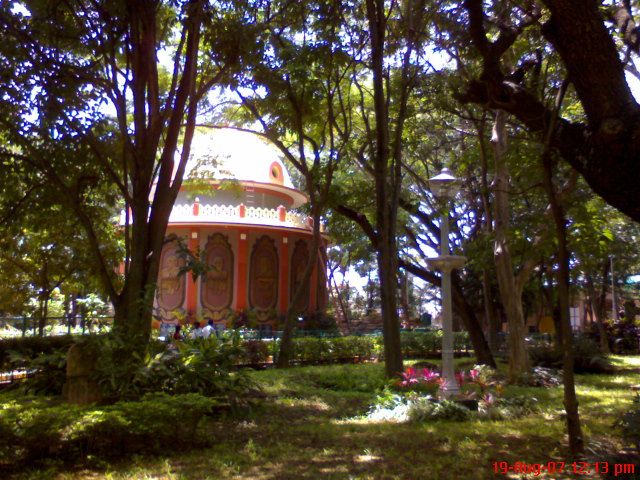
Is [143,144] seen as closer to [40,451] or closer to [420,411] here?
[40,451]

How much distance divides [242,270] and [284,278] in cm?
211

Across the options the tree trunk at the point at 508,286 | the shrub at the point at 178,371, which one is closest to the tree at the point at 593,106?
the shrub at the point at 178,371

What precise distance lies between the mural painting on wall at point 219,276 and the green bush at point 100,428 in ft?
66.3

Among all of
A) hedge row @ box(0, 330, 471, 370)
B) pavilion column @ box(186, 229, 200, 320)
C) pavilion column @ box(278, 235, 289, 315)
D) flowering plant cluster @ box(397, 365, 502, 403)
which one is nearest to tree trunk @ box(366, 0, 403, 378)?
flowering plant cluster @ box(397, 365, 502, 403)

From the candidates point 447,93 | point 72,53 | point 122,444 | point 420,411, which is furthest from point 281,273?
point 122,444

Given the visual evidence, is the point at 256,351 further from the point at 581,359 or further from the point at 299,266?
the point at 299,266

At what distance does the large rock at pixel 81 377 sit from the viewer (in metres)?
7.44

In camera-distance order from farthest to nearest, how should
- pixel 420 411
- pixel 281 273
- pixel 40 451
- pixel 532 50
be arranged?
pixel 281 273, pixel 532 50, pixel 420 411, pixel 40 451

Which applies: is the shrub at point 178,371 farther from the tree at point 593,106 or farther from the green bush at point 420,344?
the green bush at point 420,344

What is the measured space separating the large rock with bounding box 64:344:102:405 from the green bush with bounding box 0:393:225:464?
0.77 metres

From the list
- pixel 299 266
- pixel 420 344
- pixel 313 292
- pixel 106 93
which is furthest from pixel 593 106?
pixel 313 292

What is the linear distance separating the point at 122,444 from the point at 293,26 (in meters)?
9.80

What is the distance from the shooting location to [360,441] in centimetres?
721

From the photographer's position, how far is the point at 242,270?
89.7 feet
